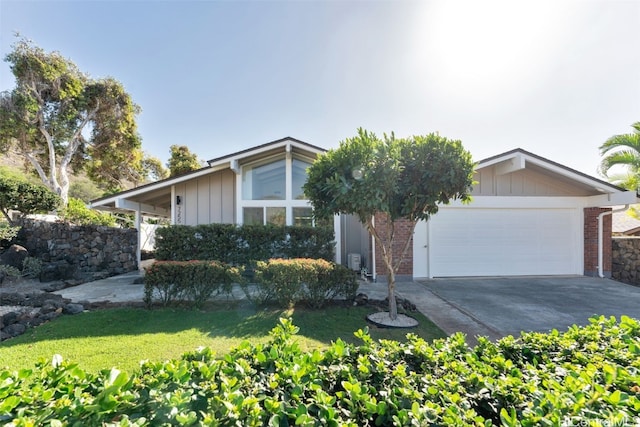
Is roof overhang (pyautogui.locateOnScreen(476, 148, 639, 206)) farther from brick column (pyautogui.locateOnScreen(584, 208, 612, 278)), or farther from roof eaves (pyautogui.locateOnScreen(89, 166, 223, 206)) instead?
roof eaves (pyautogui.locateOnScreen(89, 166, 223, 206))

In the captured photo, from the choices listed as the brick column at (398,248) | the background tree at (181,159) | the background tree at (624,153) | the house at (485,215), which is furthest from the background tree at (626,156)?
the background tree at (181,159)

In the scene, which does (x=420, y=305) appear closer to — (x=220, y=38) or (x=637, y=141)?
(x=220, y=38)

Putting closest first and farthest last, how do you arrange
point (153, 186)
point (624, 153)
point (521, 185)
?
point (153, 186) < point (521, 185) < point (624, 153)

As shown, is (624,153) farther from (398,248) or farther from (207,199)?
(207,199)

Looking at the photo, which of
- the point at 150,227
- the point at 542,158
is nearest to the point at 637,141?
the point at 542,158

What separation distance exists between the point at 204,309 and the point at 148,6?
799 centimetres

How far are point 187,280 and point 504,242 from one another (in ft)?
34.5

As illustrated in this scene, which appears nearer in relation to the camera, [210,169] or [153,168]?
[210,169]

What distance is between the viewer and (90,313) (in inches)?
230

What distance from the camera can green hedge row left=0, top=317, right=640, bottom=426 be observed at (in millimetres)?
1338

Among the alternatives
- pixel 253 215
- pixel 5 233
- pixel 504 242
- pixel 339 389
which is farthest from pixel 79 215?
pixel 504 242

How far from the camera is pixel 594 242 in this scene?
10.4 m

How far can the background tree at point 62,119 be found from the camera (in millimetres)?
15828

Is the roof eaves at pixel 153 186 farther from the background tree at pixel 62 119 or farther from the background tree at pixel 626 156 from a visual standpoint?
the background tree at pixel 626 156
